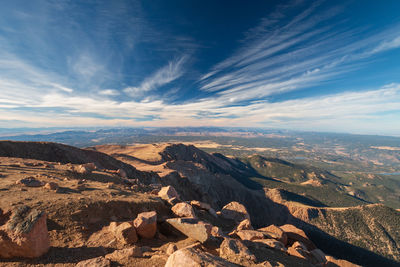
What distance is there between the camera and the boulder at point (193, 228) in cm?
871

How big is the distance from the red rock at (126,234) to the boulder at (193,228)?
6.84ft

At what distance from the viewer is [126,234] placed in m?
8.11

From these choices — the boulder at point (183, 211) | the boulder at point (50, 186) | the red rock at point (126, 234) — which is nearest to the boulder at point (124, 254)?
the red rock at point (126, 234)

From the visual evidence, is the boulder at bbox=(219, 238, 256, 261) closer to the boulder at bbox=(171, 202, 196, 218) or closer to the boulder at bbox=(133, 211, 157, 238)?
the boulder at bbox=(133, 211, 157, 238)

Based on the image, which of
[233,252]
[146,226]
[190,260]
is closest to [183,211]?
[146,226]

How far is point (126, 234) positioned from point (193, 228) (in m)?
3.54

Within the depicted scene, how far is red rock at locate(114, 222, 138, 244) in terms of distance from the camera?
8070 mm

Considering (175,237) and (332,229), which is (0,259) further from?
(332,229)

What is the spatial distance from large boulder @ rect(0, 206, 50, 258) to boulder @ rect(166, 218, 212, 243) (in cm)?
571

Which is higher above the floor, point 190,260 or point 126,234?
point 190,260

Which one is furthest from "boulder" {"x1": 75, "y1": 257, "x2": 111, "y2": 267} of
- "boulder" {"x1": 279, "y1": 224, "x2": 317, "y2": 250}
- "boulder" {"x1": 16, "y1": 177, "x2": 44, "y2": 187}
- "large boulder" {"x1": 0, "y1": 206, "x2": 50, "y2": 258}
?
"boulder" {"x1": 279, "y1": 224, "x2": 317, "y2": 250}

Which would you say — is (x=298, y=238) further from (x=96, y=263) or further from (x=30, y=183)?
(x=30, y=183)

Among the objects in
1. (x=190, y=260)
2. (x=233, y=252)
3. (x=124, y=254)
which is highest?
(x=190, y=260)

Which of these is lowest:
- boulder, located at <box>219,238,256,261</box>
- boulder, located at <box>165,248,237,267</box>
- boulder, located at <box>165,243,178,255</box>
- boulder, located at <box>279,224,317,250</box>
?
boulder, located at <box>279,224,317,250</box>
